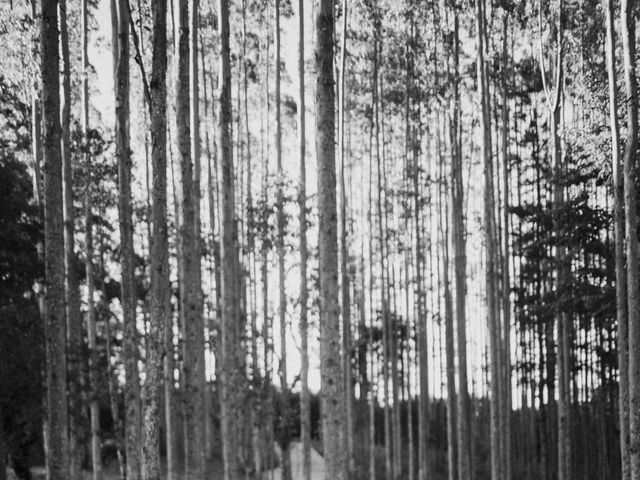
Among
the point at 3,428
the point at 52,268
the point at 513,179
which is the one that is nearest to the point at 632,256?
the point at 52,268

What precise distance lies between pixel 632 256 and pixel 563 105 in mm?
6998

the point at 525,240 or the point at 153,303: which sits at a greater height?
the point at 525,240

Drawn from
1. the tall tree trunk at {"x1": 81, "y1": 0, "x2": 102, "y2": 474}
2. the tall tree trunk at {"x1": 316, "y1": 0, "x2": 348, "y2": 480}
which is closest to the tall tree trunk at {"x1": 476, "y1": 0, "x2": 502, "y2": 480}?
the tall tree trunk at {"x1": 316, "y1": 0, "x2": 348, "y2": 480}

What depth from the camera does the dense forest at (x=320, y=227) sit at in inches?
337

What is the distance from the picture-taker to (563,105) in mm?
16312

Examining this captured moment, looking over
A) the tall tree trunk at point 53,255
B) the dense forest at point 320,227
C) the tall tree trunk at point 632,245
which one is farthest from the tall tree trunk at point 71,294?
the tall tree trunk at point 632,245

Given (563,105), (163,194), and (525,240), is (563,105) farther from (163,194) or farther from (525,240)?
(163,194)

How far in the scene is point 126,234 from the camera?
10.4 meters

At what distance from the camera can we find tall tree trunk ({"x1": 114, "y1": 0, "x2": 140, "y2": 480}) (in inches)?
398

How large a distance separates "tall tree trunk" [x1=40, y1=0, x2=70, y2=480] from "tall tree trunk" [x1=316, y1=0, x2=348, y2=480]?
8.99ft

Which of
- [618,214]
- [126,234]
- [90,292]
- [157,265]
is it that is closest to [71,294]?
[90,292]

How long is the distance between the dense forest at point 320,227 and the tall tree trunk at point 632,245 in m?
0.03

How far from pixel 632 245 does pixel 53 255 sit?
6891mm

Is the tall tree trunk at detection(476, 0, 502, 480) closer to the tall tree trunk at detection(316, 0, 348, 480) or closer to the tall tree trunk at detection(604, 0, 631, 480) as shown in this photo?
the tall tree trunk at detection(604, 0, 631, 480)
